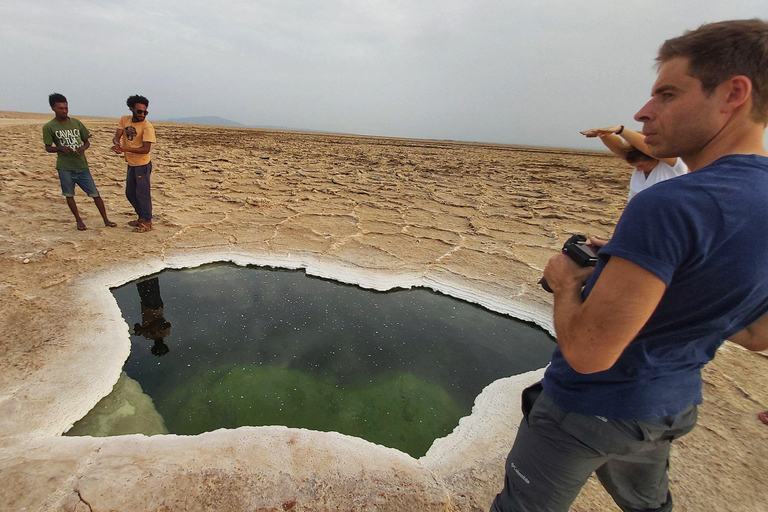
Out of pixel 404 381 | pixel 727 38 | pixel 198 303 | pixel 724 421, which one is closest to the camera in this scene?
pixel 727 38

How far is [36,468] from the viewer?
141 centimetres

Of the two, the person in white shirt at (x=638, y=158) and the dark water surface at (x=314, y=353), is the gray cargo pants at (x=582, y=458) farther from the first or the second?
the person in white shirt at (x=638, y=158)

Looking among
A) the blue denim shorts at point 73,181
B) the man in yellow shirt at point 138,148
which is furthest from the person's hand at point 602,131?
the blue denim shorts at point 73,181

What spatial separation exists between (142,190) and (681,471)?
15.8 feet

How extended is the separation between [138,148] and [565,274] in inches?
168

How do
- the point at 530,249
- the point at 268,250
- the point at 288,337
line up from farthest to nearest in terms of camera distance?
the point at 530,249
the point at 268,250
the point at 288,337

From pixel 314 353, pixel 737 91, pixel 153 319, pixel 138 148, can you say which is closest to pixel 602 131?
pixel 737 91

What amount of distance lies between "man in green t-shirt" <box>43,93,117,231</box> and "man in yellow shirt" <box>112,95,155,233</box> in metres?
0.31

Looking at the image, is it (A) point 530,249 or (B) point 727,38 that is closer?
(B) point 727,38

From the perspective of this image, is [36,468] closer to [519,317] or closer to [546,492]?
[546,492]

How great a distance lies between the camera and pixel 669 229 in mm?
602

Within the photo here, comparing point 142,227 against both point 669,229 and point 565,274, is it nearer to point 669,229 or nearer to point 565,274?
point 565,274

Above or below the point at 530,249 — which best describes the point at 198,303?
below

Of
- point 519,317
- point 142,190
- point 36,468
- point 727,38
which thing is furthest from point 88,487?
point 142,190
